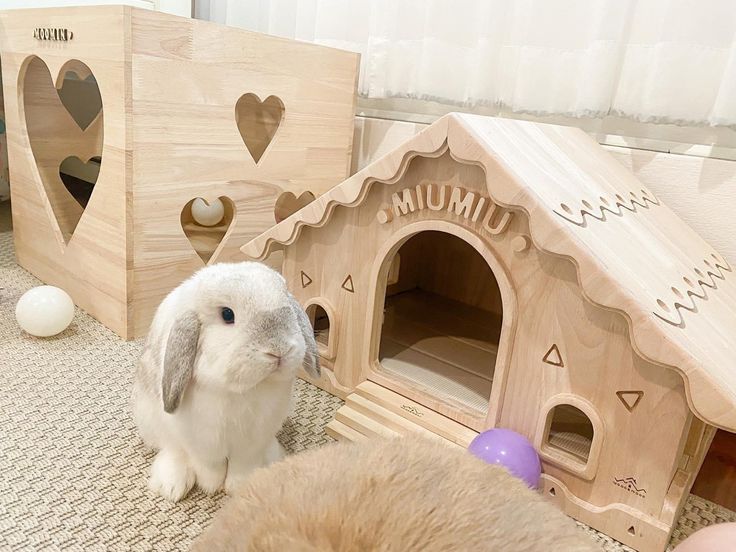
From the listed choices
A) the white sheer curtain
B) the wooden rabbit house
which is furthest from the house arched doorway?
the white sheer curtain

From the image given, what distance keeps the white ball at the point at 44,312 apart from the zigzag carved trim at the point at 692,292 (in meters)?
1.08

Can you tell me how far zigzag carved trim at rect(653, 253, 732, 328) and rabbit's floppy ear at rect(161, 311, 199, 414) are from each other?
22.4 inches

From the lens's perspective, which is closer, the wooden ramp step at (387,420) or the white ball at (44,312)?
the wooden ramp step at (387,420)

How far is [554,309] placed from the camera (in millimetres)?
858

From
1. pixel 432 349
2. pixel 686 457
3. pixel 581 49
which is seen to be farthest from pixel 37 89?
pixel 686 457

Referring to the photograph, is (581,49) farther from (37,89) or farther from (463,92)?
(37,89)

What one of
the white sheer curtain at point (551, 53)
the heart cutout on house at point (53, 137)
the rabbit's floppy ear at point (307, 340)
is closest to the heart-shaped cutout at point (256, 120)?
the white sheer curtain at point (551, 53)

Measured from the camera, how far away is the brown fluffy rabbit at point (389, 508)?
47 centimetres

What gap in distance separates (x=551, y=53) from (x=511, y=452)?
2.69 feet

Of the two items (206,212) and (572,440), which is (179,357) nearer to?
(572,440)

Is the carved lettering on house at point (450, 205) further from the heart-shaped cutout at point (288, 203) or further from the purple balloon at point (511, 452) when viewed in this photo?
the heart-shaped cutout at point (288, 203)

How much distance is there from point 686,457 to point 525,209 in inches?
18.1

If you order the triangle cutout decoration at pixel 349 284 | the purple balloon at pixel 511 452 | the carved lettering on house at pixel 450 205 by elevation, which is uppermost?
the carved lettering on house at pixel 450 205

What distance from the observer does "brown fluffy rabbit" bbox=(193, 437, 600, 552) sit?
0.47 meters
